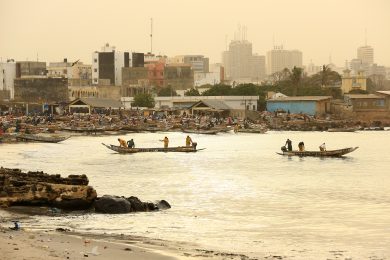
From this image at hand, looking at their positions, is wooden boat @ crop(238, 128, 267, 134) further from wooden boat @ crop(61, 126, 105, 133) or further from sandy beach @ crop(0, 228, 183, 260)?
sandy beach @ crop(0, 228, 183, 260)

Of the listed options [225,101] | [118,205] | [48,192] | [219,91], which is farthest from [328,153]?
[219,91]

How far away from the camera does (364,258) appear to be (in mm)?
14297

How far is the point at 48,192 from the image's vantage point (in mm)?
17609

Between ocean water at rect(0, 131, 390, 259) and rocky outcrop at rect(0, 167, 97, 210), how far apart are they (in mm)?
483

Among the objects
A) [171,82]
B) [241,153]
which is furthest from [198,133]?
[171,82]

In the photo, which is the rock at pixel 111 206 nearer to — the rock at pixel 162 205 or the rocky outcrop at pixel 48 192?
the rocky outcrop at pixel 48 192

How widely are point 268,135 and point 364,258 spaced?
48.2 metres

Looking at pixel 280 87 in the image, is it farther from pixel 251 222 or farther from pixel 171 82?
pixel 251 222

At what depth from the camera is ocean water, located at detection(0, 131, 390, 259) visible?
16.1m

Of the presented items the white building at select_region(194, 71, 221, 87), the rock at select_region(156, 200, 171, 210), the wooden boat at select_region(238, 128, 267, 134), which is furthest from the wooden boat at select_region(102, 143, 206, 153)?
the white building at select_region(194, 71, 221, 87)

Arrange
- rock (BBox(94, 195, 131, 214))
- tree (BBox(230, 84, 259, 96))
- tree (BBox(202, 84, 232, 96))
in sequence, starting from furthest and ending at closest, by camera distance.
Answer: tree (BBox(202, 84, 232, 96))
tree (BBox(230, 84, 259, 96))
rock (BBox(94, 195, 131, 214))

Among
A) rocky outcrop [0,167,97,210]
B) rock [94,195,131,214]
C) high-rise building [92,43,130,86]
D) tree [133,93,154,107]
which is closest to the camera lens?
rocky outcrop [0,167,97,210]

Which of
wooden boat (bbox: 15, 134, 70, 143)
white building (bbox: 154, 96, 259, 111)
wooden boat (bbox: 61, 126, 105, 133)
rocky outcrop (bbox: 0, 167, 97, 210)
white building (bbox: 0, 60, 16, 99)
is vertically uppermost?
white building (bbox: 0, 60, 16, 99)

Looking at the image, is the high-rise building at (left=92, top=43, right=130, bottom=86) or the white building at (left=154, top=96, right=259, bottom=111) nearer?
the white building at (left=154, top=96, right=259, bottom=111)
